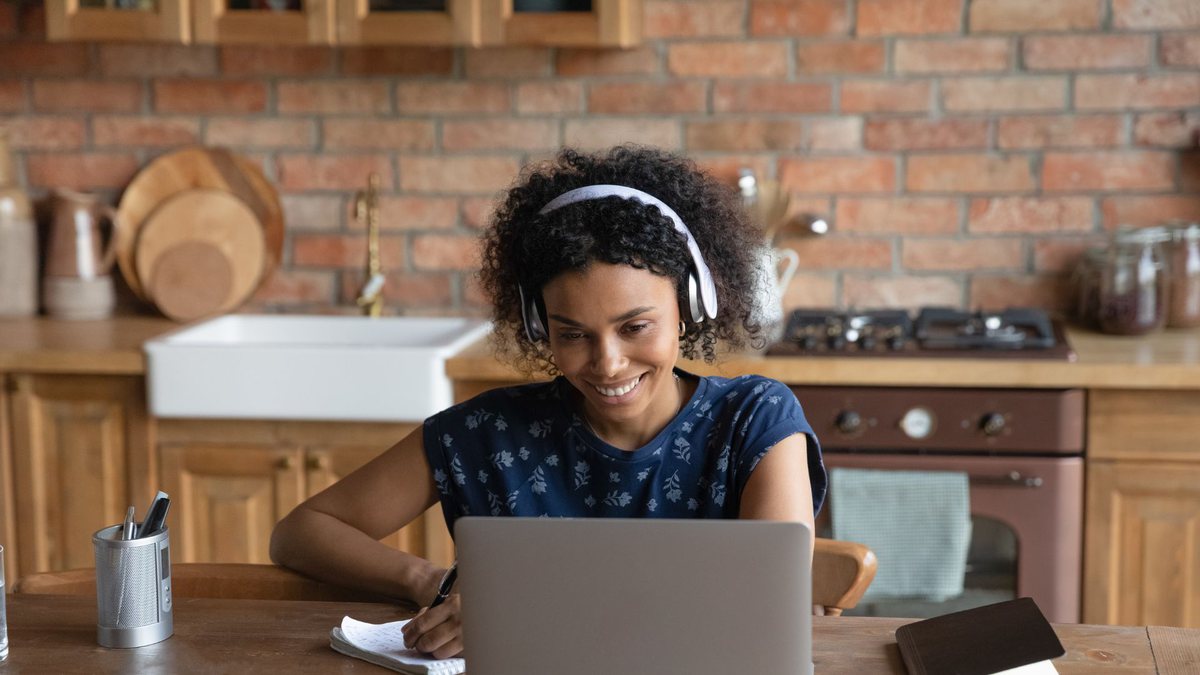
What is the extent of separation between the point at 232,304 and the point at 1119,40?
209 cm

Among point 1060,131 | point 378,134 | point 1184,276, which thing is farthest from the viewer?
point 378,134

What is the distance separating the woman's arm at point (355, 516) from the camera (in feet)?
5.25

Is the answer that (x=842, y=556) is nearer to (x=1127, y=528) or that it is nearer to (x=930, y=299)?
(x=1127, y=528)

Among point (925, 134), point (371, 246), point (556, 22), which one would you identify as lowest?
point (371, 246)

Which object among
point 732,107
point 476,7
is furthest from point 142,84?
point 732,107

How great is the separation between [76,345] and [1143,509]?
2140 mm

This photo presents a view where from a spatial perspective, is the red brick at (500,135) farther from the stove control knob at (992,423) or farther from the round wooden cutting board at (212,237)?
the stove control knob at (992,423)

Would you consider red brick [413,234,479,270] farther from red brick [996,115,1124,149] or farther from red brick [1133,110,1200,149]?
red brick [1133,110,1200,149]

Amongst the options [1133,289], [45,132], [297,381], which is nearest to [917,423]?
[1133,289]

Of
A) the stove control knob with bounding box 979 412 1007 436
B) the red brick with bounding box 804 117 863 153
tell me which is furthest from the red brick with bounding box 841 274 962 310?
the stove control knob with bounding box 979 412 1007 436

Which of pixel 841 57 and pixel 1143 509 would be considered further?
pixel 841 57

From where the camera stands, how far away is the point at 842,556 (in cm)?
154

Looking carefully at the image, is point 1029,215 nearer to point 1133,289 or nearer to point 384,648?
point 1133,289

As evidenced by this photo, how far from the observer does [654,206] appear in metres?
1.50
